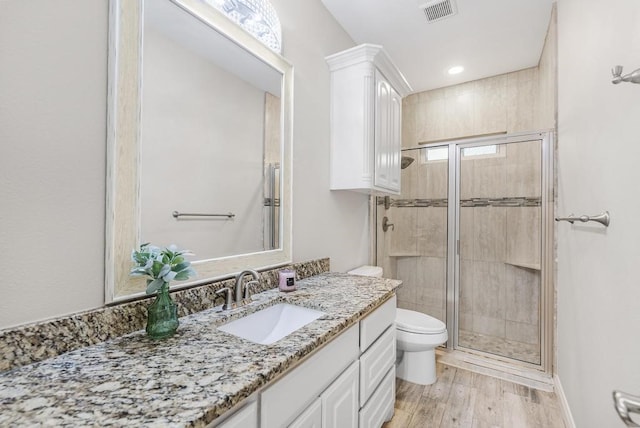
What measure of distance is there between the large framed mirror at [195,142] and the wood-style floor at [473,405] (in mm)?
1275

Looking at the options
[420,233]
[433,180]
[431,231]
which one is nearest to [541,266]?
[431,231]

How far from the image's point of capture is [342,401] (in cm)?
111

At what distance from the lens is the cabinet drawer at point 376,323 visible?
128 cm

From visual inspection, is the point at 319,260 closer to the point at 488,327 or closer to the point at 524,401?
the point at 524,401

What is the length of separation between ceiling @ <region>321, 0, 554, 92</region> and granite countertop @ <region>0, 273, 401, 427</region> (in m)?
2.17

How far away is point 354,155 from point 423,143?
177 cm

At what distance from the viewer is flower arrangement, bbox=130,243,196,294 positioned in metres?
0.84

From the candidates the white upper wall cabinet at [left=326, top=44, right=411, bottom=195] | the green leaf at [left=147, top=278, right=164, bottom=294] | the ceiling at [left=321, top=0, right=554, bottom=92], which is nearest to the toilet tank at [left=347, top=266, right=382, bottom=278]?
the white upper wall cabinet at [left=326, top=44, right=411, bottom=195]

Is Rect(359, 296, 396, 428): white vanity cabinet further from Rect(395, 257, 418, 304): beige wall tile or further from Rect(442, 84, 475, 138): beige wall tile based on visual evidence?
Rect(442, 84, 475, 138): beige wall tile

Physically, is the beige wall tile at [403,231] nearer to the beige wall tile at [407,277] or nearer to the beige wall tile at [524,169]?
the beige wall tile at [407,277]

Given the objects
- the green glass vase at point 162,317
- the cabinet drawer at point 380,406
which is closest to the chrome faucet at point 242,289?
the green glass vase at point 162,317

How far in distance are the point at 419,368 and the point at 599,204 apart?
1.56m

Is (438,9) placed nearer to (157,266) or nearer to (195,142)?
(195,142)

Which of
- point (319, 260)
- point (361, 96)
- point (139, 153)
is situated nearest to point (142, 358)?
point (139, 153)
